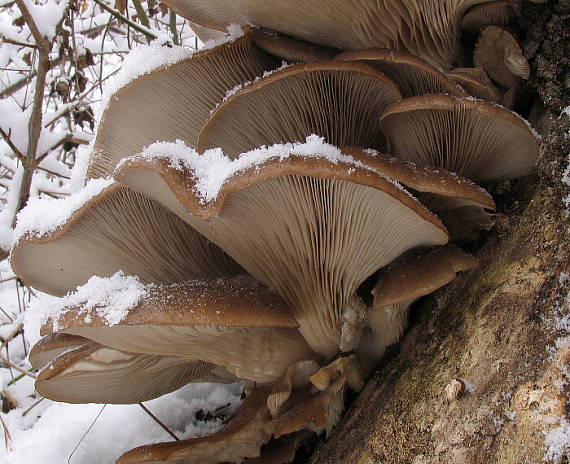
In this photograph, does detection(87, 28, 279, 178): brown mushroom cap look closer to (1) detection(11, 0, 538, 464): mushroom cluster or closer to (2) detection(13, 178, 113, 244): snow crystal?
(1) detection(11, 0, 538, 464): mushroom cluster

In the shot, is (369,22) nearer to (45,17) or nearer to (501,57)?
(501,57)

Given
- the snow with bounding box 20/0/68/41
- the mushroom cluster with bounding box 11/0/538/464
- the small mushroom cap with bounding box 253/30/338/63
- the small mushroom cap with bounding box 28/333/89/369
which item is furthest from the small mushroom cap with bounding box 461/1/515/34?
the snow with bounding box 20/0/68/41

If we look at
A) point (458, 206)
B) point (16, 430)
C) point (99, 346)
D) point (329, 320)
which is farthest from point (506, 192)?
point (16, 430)

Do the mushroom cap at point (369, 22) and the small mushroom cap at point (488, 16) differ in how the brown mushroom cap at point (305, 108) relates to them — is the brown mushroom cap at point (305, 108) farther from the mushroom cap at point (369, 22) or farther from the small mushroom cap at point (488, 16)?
the small mushroom cap at point (488, 16)

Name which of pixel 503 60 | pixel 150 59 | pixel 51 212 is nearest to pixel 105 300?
pixel 51 212

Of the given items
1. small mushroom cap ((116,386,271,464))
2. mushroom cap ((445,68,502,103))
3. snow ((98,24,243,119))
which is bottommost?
small mushroom cap ((116,386,271,464))

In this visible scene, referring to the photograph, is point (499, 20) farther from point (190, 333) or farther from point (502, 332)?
point (190, 333)

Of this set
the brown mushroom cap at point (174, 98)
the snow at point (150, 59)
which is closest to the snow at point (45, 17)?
the brown mushroom cap at point (174, 98)
